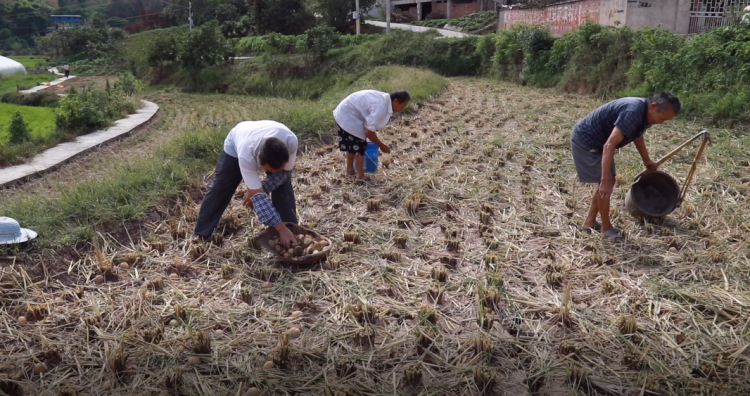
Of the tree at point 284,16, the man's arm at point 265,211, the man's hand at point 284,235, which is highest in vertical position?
the tree at point 284,16

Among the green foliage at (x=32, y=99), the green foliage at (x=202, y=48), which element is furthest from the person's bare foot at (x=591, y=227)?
the green foliage at (x=202, y=48)

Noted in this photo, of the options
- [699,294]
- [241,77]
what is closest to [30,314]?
[699,294]

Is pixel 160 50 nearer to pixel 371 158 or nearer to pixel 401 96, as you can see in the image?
pixel 371 158

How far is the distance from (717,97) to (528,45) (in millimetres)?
8967

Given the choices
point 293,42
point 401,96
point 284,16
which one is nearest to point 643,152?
point 401,96

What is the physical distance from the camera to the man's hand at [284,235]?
3984 millimetres

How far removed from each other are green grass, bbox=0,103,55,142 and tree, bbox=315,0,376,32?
21116 mm

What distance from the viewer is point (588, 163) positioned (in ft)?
15.0

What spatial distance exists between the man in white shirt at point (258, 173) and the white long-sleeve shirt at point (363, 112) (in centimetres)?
170

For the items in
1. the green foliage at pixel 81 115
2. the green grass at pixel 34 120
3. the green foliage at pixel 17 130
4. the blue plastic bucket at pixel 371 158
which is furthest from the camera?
the green foliage at pixel 81 115

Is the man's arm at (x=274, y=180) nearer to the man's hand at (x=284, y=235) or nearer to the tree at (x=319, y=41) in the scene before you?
the man's hand at (x=284, y=235)

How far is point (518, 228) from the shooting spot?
15.9 ft

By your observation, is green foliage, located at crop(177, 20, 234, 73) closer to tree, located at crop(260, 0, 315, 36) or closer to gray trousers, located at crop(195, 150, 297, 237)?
tree, located at crop(260, 0, 315, 36)

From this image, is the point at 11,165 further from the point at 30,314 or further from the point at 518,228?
the point at 518,228
